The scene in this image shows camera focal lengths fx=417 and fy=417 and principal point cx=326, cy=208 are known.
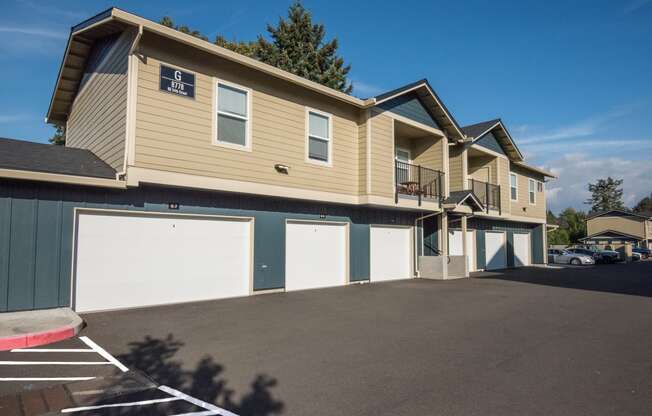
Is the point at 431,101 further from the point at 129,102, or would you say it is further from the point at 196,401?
the point at 196,401

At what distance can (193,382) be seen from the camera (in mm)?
4605

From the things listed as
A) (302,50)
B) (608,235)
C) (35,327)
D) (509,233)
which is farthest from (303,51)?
(608,235)

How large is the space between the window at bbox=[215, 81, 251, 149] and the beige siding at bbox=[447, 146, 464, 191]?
10.7 metres

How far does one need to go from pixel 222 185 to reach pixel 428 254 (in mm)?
9996

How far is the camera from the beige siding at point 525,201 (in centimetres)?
2298

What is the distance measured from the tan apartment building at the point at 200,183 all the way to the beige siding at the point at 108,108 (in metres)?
0.05

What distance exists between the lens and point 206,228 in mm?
10094

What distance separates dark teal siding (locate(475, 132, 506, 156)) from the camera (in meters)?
19.8

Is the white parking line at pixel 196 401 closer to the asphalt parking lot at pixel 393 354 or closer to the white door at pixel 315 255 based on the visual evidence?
the asphalt parking lot at pixel 393 354

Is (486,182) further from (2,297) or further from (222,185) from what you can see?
(2,297)

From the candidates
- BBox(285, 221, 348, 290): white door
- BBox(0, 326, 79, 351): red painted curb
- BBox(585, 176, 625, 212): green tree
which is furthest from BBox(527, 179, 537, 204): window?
BBox(585, 176, 625, 212): green tree

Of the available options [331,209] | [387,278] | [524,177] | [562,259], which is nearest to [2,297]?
[331,209]

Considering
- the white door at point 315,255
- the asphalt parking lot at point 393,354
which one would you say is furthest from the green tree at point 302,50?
the asphalt parking lot at point 393,354

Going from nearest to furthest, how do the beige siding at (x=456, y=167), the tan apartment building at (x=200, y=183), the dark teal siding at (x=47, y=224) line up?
the dark teal siding at (x=47, y=224)
the tan apartment building at (x=200, y=183)
the beige siding at (x=456, y=167)
